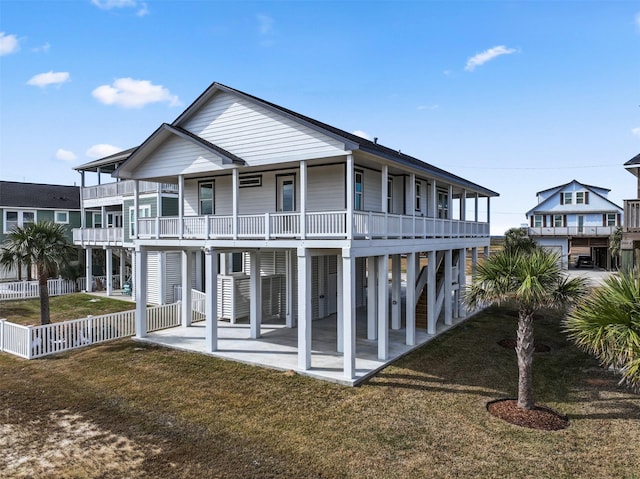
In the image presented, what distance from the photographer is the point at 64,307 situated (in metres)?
23.4

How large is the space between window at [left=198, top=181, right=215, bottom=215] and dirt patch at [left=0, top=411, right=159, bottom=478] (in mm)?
10451

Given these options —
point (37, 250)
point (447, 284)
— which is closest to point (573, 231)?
point (447, 284)

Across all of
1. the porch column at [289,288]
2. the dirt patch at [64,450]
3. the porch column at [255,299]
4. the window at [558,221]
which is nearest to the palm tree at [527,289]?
the dirt patch at [64,450]

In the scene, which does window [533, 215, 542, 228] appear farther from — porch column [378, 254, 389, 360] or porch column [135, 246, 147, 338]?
porch column [135, 246, 147, 338]

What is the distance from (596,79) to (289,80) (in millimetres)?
14109

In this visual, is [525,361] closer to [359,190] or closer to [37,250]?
[359,190]

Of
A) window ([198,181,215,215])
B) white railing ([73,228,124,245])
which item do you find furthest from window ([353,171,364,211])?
white railing ([73,228,124,245])

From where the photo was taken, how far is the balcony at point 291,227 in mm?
11988

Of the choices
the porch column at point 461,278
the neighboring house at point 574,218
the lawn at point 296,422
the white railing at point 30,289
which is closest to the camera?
the lawn at point 296,422

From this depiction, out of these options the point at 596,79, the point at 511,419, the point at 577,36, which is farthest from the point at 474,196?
the point at 511,419

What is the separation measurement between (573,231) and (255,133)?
148 feet

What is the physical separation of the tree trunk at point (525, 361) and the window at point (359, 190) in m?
7.30

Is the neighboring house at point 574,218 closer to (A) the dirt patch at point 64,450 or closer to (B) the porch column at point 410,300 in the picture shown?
(B) the porch column at point 410,300

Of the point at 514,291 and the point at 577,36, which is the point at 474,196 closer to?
the point at 577,36
